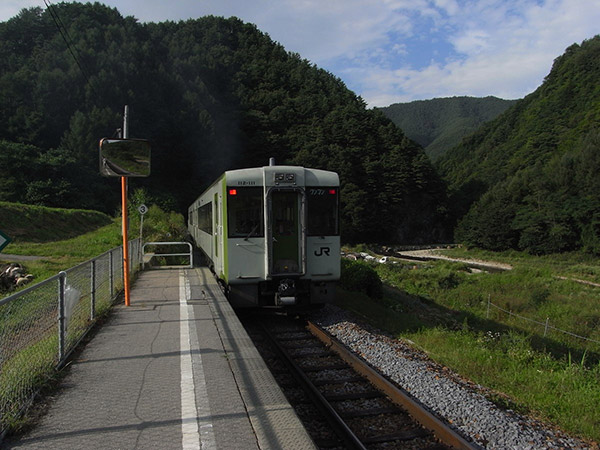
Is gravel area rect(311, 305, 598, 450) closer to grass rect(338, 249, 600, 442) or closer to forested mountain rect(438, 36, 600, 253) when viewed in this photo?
grass rect(338, 249, 600, 442)

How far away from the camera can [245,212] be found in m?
9.30

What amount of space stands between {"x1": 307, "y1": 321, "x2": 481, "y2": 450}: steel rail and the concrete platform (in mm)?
1657

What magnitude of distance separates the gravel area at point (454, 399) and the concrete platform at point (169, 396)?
205 centimetres

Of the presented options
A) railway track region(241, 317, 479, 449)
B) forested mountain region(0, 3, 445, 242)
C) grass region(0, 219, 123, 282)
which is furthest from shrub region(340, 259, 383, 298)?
forested mountain region(0, 3, 445, 242)

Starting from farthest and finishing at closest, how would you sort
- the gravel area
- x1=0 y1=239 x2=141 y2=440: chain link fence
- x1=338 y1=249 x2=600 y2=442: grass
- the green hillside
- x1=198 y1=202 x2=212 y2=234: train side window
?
the green hillside < x1=198 y1=202 x2=212 y2=234: train side window < x1=338 y1=249 x2=600 y2=442: grass < the gravel area < x1=0 y1=239 x2=141 y2=440: chain link fence

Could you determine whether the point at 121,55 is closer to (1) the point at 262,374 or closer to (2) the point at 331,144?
(2) the point at 331,144

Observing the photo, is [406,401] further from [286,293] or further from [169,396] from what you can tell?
[286,293]

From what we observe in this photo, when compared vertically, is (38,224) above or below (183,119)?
below

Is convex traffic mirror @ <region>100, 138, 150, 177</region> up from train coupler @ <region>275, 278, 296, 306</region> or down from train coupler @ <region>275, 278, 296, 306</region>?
up

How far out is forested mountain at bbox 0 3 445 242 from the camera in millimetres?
59312

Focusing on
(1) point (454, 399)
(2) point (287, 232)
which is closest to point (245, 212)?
(2) point (287, 232)

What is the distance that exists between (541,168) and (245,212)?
3158 inches

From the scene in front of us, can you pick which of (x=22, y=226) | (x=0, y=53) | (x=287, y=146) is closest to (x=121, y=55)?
(x=0, y=53)

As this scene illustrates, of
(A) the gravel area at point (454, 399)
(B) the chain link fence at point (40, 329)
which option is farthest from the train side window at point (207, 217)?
(A) the gravel area at point (454, 399)
